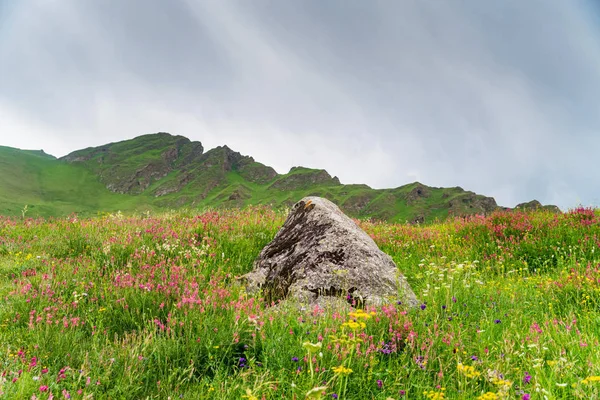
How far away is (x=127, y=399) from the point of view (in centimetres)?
293

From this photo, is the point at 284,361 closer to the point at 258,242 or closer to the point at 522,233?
the point at 258,242

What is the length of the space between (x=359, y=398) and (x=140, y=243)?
20.2 ft

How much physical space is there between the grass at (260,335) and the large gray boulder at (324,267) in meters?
0.66

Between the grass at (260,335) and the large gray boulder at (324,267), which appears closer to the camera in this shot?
the grass at (260,335)

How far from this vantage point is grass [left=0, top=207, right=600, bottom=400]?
2922 millimetres

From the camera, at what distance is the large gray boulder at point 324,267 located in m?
5.59

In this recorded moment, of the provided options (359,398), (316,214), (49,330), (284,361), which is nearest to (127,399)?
(284,361)

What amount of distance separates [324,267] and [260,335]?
98.4 inches

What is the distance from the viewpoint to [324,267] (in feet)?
19.8

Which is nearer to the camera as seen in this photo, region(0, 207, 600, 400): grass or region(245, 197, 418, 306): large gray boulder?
region(0, 207, 600, 400): grass

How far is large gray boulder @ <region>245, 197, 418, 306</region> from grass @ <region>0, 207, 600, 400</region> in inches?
25.8

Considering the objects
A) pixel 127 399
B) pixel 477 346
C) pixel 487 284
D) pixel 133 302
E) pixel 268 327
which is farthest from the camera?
pixel 487 284

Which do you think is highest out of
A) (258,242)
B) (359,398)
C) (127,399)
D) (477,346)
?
(258,242)

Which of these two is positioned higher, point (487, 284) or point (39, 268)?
point (487, 284)
